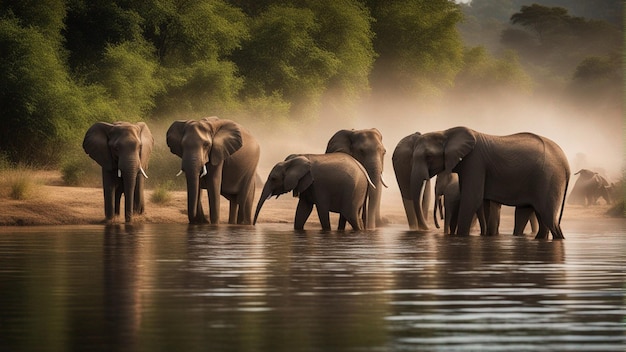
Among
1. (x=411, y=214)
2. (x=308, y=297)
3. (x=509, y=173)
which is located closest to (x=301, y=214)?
(x=411, y=214)

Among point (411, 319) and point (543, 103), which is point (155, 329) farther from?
point (543, 103)

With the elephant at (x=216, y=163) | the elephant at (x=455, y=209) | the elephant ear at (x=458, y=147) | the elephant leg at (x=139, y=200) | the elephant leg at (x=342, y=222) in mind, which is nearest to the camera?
the elephant ear at (x=458, y=147)

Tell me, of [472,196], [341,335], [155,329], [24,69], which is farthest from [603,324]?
[24,69]

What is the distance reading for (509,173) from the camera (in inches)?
1017

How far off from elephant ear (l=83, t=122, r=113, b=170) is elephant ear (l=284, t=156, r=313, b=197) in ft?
18.4

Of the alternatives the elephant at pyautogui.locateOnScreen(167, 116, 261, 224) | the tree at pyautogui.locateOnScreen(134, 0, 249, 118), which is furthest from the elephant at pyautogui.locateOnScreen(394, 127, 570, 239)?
the tree at pyautogui.locateOnScreen(134, 0, 249, 118)

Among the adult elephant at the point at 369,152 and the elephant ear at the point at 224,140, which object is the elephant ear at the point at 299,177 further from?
the elephant ear at the point at 224,140

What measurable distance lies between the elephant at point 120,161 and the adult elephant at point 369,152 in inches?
166

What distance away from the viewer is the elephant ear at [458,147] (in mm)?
26125

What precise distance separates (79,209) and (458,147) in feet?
33.4

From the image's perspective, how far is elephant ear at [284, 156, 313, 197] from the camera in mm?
27802

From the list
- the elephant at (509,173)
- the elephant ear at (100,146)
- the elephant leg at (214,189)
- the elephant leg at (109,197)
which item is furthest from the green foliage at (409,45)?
the elephant at (509,173)

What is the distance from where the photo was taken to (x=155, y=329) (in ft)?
32.0

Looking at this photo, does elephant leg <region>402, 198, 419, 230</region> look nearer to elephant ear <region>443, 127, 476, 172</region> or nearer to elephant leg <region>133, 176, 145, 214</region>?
elephant ear <region>443, 127, 476, 172</region>
